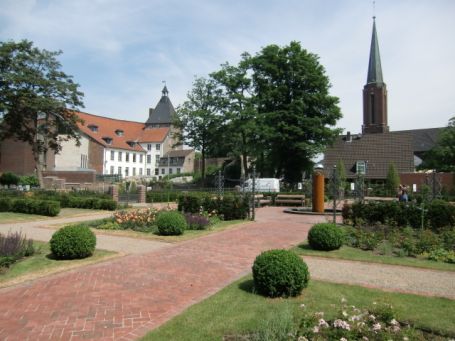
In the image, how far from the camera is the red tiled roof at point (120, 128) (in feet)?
227

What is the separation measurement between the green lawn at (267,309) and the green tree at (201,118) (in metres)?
37.9

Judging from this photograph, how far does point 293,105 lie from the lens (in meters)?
39.5

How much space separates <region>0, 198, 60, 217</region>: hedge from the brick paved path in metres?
11.7

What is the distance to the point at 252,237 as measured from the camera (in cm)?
1318

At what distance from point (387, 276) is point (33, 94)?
130ft

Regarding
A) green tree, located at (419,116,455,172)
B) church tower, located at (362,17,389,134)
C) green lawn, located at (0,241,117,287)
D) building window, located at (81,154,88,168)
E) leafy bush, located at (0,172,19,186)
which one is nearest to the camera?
green lawn, located at (0,241,117,287)

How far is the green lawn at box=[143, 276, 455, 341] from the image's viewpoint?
5.09 m

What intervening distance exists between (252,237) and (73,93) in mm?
33885

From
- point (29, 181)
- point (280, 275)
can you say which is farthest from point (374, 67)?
point (280, 275)

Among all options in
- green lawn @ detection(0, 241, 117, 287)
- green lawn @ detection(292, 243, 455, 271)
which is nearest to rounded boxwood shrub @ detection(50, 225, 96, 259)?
green lawn @ detection(0, 241, 117, 287)

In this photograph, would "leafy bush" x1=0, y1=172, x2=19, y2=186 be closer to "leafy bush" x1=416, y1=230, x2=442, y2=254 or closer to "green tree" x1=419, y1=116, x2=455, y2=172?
"leafy bush" x1=416, y1=230, x2=442, y2=254

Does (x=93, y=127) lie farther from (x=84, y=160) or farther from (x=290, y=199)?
(x=290, y=199)

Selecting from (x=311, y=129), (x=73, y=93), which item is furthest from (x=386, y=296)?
(x=73, y=93)

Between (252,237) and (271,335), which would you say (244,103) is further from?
(271,335)
